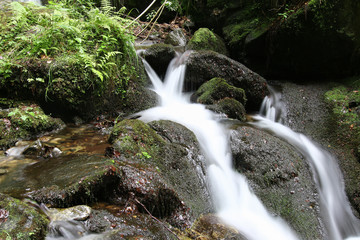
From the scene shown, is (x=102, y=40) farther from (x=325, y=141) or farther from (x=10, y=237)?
(x=325, y=141)

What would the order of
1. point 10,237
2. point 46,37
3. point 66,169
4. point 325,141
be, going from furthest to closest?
point 325,141 < point 46,37 < point 66,169 < point 10,237

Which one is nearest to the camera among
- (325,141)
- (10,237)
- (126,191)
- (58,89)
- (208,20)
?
(10,237)

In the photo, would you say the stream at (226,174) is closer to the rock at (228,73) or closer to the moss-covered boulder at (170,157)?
the moss-covered boulder at (170,157)

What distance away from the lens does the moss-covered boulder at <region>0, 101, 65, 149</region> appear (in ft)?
13.0

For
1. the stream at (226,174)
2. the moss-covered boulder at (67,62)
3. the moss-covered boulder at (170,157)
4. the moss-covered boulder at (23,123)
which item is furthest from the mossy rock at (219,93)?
the moss-covered boulder at (23,123)

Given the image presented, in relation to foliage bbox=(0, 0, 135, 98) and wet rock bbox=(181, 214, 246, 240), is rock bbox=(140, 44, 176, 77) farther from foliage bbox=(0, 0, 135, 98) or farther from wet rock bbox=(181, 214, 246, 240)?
wet rock bbox=(181, 214, 246, 240)

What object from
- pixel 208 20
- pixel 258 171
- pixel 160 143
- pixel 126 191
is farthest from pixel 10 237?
pixel 208 20

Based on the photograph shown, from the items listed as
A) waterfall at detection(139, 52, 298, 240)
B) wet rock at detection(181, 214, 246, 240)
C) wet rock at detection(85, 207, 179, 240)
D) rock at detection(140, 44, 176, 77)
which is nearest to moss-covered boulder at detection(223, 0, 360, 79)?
rock at detection(140, 44, 176, 77)

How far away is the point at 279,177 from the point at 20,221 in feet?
12.8

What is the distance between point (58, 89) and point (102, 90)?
0.87 metres

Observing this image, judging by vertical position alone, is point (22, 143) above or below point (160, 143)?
below

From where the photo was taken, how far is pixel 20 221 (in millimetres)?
2016

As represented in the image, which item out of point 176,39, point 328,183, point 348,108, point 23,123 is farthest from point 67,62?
point 348,108

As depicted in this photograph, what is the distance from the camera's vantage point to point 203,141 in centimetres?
486
